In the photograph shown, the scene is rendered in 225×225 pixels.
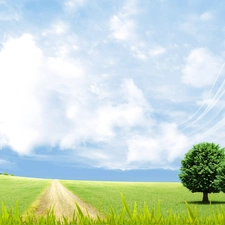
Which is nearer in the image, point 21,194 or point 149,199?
point 149,199

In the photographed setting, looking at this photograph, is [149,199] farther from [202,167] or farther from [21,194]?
[21,194]

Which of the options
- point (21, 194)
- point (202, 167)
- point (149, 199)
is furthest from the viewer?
point (21, 194)

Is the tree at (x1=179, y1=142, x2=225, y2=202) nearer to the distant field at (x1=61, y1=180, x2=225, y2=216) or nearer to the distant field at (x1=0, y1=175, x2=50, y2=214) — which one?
the distant field at (x1=61, y1=180, x2=225, y2=216)

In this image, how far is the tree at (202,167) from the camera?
38356 millimetres

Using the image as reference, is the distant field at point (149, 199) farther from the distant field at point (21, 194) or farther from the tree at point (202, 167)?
the distant field at point (21, 194)

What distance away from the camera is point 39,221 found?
513 cm

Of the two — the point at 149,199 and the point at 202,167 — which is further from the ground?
the point at 202,167

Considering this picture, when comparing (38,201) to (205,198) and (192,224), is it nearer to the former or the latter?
(205,198)

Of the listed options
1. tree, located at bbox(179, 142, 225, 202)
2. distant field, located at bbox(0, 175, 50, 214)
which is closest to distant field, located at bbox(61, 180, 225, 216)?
tree, located at bbox(179, 142, 225, 202)

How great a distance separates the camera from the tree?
126 feet

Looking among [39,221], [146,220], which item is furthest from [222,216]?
[39,221]

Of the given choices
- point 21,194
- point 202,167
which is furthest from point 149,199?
point 21,194

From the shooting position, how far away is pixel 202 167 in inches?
1519

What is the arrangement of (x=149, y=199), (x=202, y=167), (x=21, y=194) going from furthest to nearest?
(x=21, y=194) → (x=149, y=199) → (x=202, y=167)
